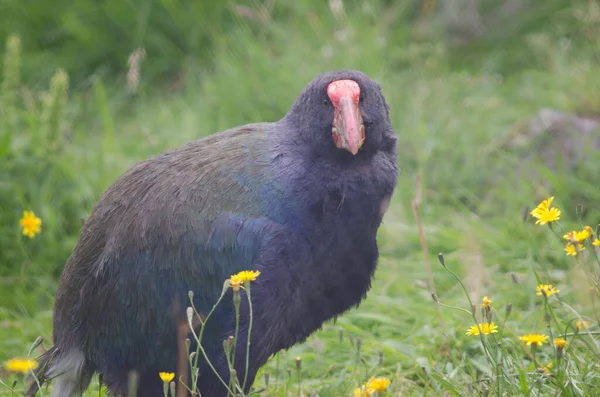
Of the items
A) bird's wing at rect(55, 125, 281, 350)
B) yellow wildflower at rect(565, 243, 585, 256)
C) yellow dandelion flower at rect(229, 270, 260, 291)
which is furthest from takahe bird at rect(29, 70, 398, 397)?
yellow wildflower at rect(565, 243, 585, 256)

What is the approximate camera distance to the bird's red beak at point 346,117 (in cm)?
260

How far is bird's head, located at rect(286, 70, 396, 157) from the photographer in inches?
103

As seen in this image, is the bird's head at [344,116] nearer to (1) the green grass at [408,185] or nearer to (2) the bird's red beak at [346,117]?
(2) the bird's red beak at [346,117]

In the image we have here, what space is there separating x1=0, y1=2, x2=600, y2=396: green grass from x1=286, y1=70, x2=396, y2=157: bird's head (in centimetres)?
55

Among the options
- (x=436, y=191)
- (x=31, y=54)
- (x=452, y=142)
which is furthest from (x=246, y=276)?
(x=31, y=54)

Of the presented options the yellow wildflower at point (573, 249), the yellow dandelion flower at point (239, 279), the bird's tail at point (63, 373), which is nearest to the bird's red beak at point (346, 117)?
the yellow dandelion flower at point (239, 279)

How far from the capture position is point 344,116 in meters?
2.62

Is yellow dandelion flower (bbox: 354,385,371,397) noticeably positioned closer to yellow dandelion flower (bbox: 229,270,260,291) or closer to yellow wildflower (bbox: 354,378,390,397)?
yellow wildflower (bbox: 354,378,390,397)

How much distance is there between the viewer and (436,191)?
4539mm

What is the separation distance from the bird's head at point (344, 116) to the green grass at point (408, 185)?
554mm

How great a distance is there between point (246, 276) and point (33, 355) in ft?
5.26

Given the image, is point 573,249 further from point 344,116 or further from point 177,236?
point 177,236

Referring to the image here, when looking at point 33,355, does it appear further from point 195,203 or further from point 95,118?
point 95,118

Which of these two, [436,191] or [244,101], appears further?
[244,101]
